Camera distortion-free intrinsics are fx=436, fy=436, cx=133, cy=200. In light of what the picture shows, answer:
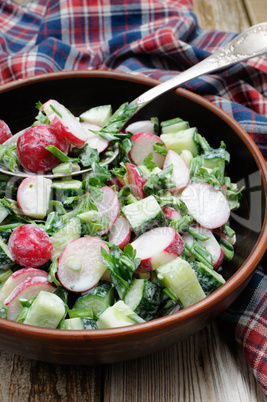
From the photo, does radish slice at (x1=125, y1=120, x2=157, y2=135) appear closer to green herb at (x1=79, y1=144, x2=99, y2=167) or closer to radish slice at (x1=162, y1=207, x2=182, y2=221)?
green herb at (x1=79, y1=144, x2=99, y2=167)

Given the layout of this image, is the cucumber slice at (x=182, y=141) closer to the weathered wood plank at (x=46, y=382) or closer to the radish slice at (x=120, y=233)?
the radish slice at (x=120, y=233)

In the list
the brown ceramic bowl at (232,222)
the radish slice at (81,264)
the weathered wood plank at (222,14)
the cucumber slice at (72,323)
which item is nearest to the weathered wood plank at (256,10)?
the weathered wood plank at (222,14)

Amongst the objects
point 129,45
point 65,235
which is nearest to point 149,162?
point 65,235

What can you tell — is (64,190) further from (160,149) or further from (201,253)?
(201,253)

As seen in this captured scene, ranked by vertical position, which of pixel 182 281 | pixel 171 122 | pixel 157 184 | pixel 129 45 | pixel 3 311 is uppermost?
pixel 129 45

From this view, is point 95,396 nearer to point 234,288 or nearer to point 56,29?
point 234,288

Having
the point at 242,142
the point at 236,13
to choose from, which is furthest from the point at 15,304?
the point at 236,13
